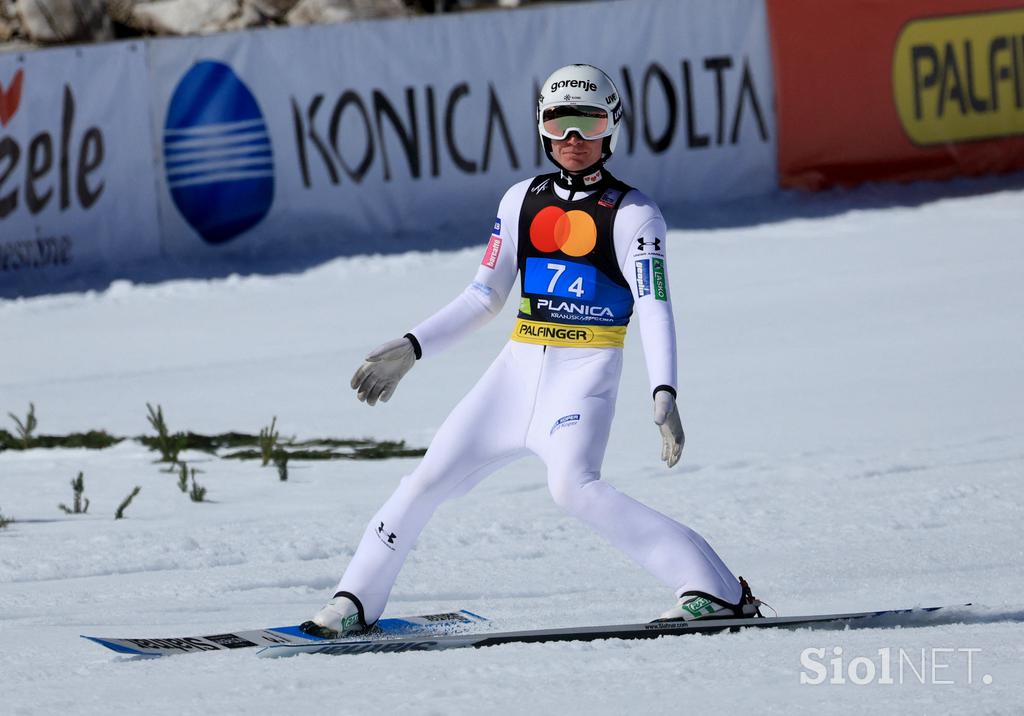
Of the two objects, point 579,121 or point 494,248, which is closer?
point 579,121

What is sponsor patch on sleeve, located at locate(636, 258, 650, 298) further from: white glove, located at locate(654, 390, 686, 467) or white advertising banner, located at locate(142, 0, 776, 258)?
white advertising banner, located at locate(142, 0, 776, 258)

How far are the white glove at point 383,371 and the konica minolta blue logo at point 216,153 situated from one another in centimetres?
882

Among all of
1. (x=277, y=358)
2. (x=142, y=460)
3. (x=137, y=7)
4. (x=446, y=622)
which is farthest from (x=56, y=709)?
(x=137, y=7)

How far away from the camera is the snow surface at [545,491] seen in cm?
484

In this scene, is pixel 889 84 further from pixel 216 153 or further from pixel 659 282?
pixel 659 282

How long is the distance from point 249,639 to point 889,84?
12.0 meters

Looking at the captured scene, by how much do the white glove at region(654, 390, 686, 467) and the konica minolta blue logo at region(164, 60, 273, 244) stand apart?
30.7 ft

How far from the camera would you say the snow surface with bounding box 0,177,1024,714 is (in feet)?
15.9

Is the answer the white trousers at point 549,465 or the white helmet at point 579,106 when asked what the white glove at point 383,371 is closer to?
the white trousers at point 549,465

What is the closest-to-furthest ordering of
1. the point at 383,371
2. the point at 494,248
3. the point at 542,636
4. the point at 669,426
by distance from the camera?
the point at 669,426
the point at 542,636
the point at 383,371
the point at 494,248

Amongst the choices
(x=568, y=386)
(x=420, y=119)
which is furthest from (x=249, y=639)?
(x=420, y=119)

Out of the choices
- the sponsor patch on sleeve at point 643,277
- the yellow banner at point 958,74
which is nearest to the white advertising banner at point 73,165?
the yellow banner at point 958,74

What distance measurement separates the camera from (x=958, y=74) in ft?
52.7

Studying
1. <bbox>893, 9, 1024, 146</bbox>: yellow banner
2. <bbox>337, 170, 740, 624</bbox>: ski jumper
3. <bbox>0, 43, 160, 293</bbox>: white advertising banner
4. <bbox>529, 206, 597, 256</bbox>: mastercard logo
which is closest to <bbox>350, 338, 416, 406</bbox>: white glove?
<bbox>337, 170, 740, 624</bbox>: ski jumper
